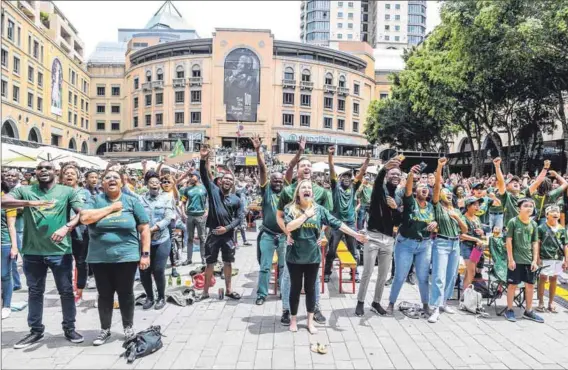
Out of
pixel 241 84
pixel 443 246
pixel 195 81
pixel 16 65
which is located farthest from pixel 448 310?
pixel 195 81

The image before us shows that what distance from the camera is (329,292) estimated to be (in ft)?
23.5

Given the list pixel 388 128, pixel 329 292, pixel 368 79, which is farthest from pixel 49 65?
pixel 329 292

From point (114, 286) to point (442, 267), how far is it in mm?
4498

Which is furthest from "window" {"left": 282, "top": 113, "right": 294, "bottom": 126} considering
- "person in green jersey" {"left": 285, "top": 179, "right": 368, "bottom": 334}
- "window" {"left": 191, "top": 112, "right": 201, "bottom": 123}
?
"person in green jersey" {"left": 285, "top": 179, "right": 368, "bottom": 334}

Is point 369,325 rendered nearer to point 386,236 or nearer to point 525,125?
point 386,236

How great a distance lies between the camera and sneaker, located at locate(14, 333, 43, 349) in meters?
4.62

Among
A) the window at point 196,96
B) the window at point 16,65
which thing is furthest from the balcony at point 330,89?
the window at point 16,65

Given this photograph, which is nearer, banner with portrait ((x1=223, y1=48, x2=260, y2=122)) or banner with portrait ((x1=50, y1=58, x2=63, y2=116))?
banner with portrait ((x1=50, y1=58, x2=63, y2=116))

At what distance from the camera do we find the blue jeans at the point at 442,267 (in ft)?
19.5

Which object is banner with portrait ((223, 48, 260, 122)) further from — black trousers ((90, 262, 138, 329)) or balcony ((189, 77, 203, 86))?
black trousers ((90, 262, 138, 329))

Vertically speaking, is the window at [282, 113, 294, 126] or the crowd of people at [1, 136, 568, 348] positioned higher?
the window at [282, 113, 294, 126]

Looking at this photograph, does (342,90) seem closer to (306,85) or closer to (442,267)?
(306,85)

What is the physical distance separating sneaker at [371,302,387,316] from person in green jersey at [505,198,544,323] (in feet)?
5.75

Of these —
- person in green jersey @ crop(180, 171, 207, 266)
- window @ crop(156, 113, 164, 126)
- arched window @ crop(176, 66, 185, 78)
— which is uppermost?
arched window @ crop(176, 66, 185, 78)
